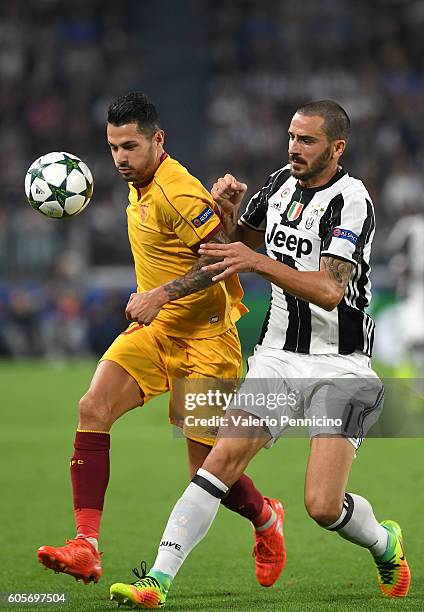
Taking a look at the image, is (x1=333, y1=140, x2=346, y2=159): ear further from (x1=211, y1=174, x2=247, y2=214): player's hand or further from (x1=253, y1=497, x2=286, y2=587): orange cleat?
(x1=253, y1=497, x2=286, y2=587): orange cleat

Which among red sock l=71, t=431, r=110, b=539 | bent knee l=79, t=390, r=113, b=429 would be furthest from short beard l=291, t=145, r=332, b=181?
red sock l=71, t=431, r=110, b=539

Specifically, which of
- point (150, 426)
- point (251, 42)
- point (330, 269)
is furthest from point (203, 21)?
point (330, 269)

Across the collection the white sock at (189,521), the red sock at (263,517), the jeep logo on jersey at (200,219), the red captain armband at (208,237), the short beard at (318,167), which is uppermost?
the short beard at (318,167)

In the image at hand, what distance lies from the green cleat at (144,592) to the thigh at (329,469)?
73 cm

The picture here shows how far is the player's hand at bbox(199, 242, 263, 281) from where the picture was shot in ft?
14.8

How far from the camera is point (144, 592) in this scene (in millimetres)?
4379

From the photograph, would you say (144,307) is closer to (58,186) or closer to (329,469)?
(58,186)

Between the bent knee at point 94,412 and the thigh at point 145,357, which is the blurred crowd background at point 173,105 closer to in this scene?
the thigh at point 145,357

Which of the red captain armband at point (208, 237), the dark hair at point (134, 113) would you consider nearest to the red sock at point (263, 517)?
the red captain armband at point (208, 237)

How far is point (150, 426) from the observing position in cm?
1191

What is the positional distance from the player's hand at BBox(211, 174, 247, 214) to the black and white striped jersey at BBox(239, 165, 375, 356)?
0.18 metres

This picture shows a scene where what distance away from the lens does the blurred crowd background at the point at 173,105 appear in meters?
19.0

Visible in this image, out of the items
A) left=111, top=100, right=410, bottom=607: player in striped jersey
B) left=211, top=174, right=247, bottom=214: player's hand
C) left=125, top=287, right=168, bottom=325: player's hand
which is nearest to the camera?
left=111, top=100, right=410, bottom=607: player in striped jersey

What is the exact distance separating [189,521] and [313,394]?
0.83 m
